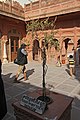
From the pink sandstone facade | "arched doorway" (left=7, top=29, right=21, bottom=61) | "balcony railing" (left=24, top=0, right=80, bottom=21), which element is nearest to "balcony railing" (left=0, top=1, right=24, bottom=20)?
the pink sandstone facade

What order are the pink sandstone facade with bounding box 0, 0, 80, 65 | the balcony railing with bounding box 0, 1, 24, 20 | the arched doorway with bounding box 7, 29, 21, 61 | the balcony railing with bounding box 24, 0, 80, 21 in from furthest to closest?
the arched doorway with bounding box 7, 29, 21, 61
the balcony railing with bounding box 0, 1, 24, 20
the pink sandstone facade with bounding box 0, 0, 80, 65
the balcony railing with bounding box 24, 0, 80, 21

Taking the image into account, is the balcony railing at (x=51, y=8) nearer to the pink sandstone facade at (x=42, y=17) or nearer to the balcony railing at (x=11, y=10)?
the pink sandstone facade at (x=42, y=17)

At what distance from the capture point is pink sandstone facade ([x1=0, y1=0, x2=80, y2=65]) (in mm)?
11391

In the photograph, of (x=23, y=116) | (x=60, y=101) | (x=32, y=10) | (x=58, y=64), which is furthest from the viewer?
(x=32, y=10)

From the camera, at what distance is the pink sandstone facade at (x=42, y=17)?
37.4 ft

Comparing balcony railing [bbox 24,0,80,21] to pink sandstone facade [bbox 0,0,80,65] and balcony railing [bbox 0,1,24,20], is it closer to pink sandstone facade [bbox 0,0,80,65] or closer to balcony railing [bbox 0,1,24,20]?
pink sandstone facade [bbox 0,0,80,65]

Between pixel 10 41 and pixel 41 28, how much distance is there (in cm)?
1069

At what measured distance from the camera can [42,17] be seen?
12.5m

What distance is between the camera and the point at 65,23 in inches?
482

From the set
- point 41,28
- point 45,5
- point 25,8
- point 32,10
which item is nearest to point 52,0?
point 45,5

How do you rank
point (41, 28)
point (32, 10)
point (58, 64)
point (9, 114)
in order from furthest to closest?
point (32, 10) < point (58, 64) < point (9, 114) < point (41, 28)

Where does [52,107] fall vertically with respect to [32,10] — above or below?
below

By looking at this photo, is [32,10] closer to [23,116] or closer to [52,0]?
[52,0]

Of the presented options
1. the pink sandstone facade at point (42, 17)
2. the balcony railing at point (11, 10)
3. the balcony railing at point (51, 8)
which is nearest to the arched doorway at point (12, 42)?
the pink sandstone facade at point (42, 17)
